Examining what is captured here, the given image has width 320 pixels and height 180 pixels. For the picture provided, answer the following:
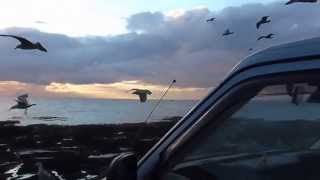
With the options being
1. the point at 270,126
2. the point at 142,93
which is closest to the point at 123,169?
the point at 270,126

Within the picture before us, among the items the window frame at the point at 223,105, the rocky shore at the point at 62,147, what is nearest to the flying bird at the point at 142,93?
the window frame at the point at 223,105

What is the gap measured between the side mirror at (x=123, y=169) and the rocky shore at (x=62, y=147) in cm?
1944

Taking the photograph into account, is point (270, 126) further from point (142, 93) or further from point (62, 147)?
point (62, 147)

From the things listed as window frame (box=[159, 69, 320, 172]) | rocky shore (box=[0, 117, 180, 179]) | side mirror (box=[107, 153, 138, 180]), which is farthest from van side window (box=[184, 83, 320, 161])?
rocky shore (box=[0, 117, 180, 179])

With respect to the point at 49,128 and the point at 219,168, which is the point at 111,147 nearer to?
the point at 49,128

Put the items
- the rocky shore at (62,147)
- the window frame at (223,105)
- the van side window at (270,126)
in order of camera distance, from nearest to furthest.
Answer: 1. the window frame at (223,105)
2. the van side window at (270,126)
3. the rocky shore at (62,147)

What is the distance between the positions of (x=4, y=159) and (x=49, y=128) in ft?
56.8

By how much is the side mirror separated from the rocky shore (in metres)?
19.4

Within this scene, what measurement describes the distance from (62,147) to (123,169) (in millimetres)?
38110

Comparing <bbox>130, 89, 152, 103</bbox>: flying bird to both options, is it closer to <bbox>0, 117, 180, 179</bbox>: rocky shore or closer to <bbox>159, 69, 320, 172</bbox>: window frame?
<bbox>159, 69, 320, 172</bbox>: window frame

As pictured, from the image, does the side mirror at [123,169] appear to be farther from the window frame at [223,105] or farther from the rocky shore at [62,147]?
the rocky shore at [62,147]

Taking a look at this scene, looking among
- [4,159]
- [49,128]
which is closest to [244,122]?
[4,159]

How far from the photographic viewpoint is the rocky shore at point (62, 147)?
30625mm

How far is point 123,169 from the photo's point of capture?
2.84 metres
